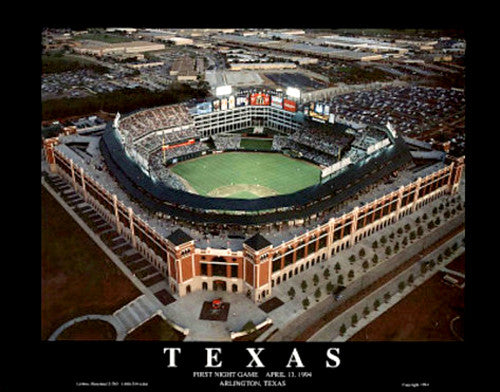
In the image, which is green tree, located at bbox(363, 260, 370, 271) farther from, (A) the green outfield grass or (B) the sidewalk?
(A) the green outfield grass

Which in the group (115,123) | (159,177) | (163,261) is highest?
(115,123)

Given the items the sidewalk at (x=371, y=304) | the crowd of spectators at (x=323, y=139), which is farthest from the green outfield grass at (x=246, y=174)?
the sidewalk at (x=371, y=304)

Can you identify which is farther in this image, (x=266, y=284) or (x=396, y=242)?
(x=396, y=242)

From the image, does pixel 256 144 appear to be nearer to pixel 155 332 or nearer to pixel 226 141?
pixel 226 141

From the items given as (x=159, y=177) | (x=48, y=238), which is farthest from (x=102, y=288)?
(x=159, y=177)

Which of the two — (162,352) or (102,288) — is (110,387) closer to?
(162,352)
